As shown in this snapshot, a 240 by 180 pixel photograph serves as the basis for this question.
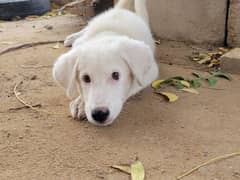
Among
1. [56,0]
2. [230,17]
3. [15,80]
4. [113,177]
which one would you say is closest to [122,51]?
[113,177]

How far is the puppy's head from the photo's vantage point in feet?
8.14

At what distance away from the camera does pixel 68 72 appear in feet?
8.78

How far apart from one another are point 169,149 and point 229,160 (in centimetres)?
Result: 31

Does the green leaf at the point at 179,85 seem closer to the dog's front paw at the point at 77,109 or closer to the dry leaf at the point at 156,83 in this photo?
the dry leaf at the point at 156,83

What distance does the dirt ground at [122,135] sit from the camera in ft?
7.38

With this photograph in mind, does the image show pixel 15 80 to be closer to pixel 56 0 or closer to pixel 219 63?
pixel 219 63

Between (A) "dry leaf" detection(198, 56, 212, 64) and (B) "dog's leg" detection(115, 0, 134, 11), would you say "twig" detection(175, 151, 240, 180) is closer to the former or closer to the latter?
(A) "dry leaf" detection(198, 56, 212, 64)

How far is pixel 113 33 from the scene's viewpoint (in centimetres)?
306

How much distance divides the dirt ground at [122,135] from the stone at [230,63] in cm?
9

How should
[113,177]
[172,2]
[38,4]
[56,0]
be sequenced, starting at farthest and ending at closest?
1. [56,0]
2. [38,4]
3. [172,2]
4. [113,177]

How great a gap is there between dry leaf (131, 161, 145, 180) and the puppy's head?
0.33m

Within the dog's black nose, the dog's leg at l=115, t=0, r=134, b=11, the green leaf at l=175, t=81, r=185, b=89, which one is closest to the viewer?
the dog's black nose

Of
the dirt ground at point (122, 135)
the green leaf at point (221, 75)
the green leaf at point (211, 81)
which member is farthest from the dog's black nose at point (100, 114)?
the green leaf at point (221, 75)

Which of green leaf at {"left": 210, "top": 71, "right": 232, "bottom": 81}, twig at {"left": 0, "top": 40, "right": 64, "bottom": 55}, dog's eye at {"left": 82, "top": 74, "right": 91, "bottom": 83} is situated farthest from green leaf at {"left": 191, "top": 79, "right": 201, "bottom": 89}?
twig at {"left": 0, "top": 40, "right": 64, "bottom": 55}
